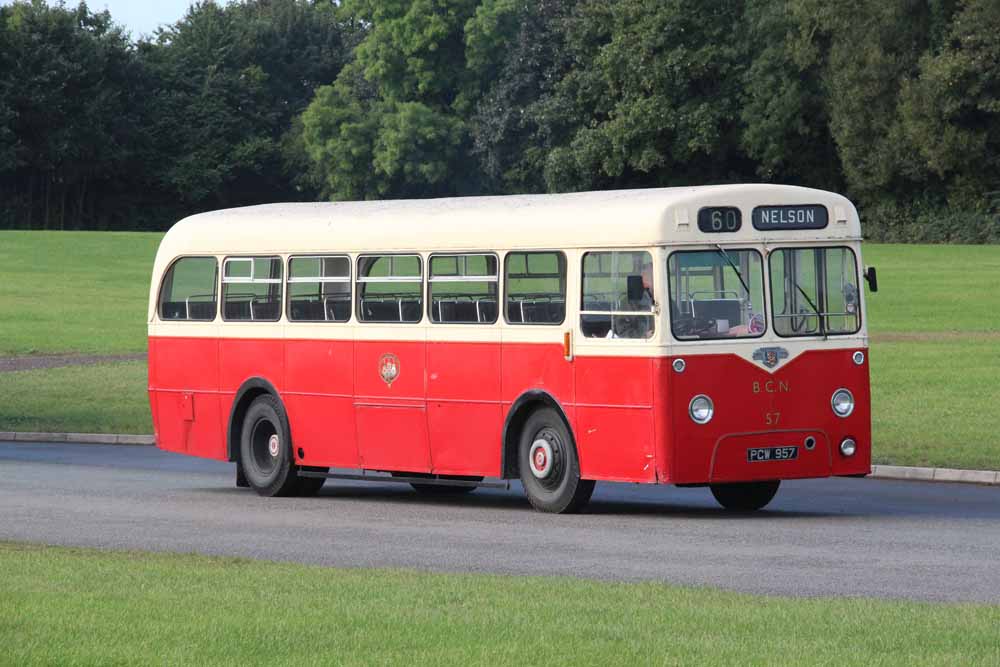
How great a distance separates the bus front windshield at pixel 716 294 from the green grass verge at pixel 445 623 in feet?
15.8

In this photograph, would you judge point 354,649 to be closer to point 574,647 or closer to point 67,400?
point 574,647

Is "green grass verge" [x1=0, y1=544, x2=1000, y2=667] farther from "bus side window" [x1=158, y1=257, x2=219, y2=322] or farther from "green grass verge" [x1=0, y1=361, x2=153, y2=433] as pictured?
"green grass verge" [x1=0, y1=361, x2=153, y2=433]

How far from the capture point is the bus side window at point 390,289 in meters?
18.5

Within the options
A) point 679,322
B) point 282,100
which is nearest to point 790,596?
point 679,322

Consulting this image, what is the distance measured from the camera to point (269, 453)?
2023 cm

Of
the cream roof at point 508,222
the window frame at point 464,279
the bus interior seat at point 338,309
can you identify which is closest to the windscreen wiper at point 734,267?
the cream roof at point 508,222

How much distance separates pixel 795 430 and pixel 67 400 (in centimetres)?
1903

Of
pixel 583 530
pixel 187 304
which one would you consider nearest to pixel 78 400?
pixel 187 304

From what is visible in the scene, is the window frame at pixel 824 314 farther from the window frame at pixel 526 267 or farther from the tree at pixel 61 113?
the tree at pixel 61 113

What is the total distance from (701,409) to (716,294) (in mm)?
1032

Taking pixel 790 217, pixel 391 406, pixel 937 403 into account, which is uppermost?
pixel 790 217

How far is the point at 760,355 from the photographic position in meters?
16.4

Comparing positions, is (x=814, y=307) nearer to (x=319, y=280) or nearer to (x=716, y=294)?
(x=716, y=294)

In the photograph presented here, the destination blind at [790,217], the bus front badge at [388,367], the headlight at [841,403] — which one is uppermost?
the destination blind at [790,217]
